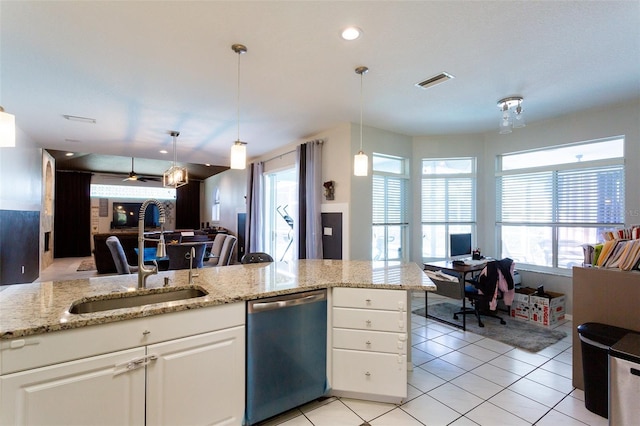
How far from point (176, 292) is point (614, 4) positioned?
3279 mm

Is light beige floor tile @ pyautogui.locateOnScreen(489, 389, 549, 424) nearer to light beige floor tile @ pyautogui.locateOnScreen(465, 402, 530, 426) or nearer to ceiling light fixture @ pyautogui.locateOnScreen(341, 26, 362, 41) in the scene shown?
light beige floor tile @ pyautogui.locateOnScreen(465, 402, 530, 426)

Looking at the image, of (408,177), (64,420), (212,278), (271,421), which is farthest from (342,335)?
(408,177)

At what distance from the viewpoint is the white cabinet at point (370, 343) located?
6.72 feet

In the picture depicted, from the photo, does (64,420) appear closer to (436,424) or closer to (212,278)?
(212,278)

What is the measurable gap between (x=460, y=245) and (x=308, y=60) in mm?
3352

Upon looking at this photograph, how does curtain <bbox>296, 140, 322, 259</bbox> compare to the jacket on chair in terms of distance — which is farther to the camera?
curtain <bbox>296, 140, 322, 259</bbox>

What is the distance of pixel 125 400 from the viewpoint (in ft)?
4.74

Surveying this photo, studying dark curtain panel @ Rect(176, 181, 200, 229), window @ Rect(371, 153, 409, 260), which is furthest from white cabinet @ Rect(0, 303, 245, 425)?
dark curtain panel @ Rect(176, 181, 200, 229)

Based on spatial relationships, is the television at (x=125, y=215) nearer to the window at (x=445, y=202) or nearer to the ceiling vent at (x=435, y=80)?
the window at (x=445, y=202)

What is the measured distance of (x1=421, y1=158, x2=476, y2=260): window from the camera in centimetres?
481

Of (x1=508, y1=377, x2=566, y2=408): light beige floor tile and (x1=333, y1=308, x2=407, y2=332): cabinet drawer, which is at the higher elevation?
(x1=333, y1=308, x2=407, y2=332): cabinet drawer

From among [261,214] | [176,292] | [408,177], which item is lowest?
[176,292]

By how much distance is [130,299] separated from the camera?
5.98 ft

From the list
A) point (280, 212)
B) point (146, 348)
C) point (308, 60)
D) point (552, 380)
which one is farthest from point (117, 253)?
point (552, 380)
